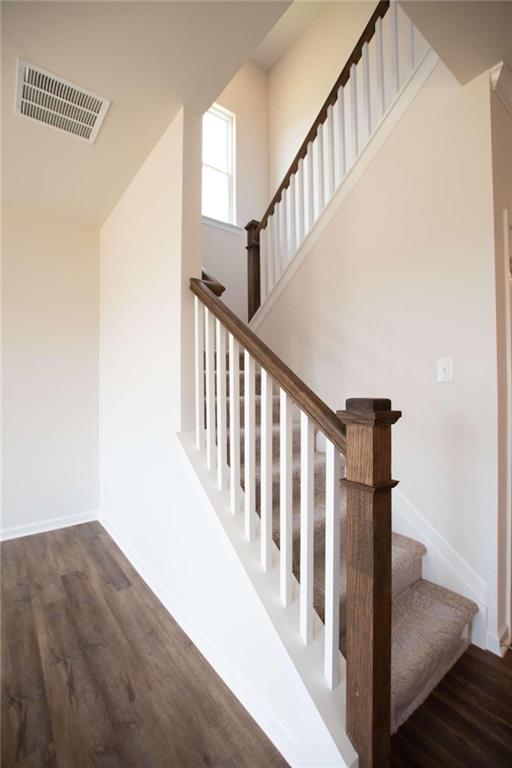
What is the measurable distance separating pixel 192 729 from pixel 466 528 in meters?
1.48

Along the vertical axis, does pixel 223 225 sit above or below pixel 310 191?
above

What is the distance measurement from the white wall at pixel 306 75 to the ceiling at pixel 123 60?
10.5ft

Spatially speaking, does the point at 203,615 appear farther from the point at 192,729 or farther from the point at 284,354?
the point at 284,354

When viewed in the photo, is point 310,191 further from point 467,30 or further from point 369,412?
point 369,412

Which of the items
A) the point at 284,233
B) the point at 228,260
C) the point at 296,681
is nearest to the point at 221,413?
the point at 296,681

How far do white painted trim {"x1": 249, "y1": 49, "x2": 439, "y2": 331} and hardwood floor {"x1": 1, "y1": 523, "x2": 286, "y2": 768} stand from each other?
7.82ft

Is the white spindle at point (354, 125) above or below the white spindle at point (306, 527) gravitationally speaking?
above

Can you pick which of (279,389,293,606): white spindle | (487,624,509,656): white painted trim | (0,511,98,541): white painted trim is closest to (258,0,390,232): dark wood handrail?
(279,389,293,606): white spindle

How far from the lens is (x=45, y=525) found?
2910 millimetres

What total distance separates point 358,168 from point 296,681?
2704mm

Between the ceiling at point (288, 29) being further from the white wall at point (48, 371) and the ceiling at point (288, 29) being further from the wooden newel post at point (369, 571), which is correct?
the wooden newel post at point (369, 571)

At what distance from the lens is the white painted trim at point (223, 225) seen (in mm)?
4031

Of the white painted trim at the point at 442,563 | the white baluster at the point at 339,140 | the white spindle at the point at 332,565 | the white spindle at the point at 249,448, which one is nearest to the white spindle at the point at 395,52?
the white baluster at the point at 339,140

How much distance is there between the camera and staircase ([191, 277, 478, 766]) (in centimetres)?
96
